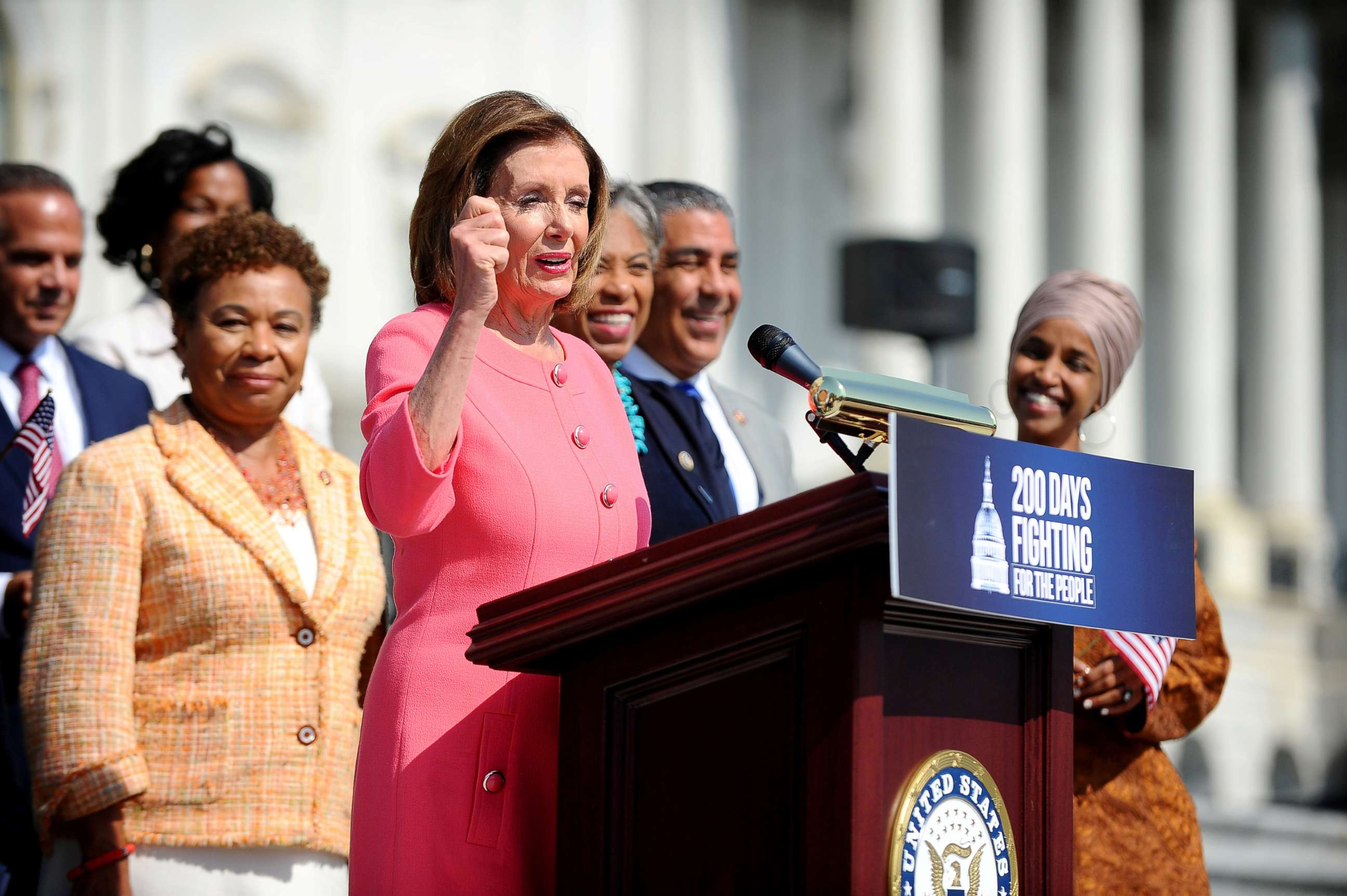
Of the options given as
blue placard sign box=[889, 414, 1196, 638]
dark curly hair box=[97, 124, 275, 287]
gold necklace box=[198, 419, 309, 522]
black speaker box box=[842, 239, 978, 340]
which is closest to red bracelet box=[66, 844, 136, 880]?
gold necklace box=[198, 419, 309, 522]

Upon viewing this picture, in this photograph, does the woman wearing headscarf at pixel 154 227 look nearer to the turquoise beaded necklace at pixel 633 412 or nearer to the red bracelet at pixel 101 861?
the turquoise beaded necklace at pixel 633 412

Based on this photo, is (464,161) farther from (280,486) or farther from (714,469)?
(714,469)

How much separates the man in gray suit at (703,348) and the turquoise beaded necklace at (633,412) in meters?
0.06

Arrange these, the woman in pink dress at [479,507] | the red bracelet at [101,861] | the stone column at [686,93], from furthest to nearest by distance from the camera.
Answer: the stone column at [686,93] < the red bracelet at [101,861] < the woman in pink dress at [479,507]

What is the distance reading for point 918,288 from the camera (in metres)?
12.6

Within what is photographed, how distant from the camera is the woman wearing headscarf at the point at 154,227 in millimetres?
4824

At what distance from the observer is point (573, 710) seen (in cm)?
228

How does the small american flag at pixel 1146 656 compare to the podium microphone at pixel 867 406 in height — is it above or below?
below

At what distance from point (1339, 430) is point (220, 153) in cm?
2491

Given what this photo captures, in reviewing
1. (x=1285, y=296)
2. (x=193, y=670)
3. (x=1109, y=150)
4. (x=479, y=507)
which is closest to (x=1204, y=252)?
(x=1285, y=296)

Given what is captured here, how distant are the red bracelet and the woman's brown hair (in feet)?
3.87

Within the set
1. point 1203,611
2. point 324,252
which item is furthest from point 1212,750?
point 1203,611

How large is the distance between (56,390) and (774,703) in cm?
273

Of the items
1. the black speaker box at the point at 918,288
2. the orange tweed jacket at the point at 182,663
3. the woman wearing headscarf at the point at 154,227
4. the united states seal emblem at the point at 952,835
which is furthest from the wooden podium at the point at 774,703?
the black speaker box at the point at 918,288
